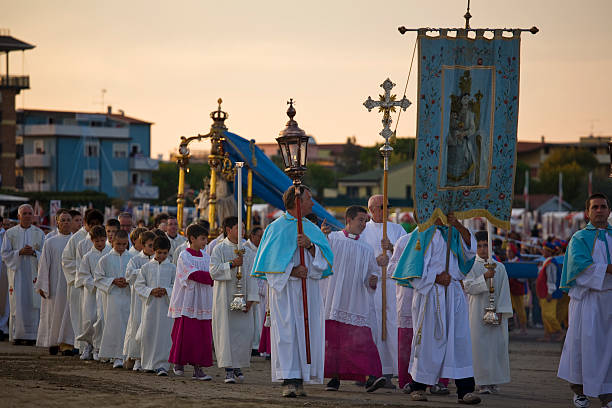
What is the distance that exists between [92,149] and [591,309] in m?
91.3

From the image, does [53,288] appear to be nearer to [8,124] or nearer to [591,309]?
[591,309]

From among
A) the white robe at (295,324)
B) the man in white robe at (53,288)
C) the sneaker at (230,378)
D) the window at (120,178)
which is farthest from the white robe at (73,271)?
the window at (120,178)

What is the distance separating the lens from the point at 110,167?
102 meters

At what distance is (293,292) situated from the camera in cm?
1146

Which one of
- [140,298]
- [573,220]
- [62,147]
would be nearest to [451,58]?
[140,298]

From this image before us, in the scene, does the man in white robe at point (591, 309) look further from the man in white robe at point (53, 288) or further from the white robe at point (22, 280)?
the white robe at point (22, 280)

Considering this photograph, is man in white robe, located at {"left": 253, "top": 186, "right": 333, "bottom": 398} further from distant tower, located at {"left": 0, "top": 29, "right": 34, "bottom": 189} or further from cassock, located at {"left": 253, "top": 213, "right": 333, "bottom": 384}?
distant tower, located at {"left": 0, "top": 29, "right": 34, "bottom": 189}

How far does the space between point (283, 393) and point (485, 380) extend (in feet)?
9.48

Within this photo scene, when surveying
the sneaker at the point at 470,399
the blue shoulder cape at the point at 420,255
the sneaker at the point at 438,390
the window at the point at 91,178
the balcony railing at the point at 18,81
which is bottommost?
the sneaker at the point at 438,390

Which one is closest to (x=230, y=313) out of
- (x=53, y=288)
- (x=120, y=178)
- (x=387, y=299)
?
(x=387, y=299)

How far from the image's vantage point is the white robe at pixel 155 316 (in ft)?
44.9

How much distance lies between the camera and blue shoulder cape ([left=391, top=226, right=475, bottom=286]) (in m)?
11.5

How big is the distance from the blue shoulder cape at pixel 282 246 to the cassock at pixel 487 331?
241 centimetres

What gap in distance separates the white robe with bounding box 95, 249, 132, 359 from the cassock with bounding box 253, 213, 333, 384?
376cm
